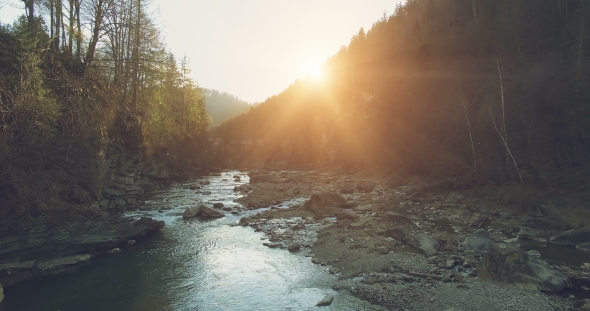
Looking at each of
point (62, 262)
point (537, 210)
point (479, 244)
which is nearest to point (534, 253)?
point (479, 244)

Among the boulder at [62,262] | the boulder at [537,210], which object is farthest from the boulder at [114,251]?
the boulder at [537,210]

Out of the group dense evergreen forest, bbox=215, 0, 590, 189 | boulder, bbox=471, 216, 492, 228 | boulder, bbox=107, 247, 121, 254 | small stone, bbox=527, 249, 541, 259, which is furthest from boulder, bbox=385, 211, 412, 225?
boulder, bbox=107, 247, 121, 254

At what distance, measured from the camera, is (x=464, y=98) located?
134ft

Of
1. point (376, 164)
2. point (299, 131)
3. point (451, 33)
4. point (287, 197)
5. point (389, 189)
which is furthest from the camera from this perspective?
point (299, 131)

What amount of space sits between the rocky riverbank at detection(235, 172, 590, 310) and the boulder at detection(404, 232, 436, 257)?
0.14 feet

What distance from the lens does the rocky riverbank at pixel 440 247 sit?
9.16m

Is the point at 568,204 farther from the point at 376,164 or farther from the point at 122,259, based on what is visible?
the point at 376,164

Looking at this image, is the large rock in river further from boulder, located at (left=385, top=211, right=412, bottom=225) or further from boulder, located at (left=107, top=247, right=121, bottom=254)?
boulder, located at (left=385, top=211, right=412, bottom=225)

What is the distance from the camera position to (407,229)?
53.7 ft

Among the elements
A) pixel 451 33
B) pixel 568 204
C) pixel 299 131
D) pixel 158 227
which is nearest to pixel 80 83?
pixel 158 227

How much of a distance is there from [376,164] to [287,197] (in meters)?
24.4

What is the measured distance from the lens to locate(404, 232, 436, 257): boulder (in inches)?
506

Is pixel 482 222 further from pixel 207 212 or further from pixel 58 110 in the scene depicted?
pixel 58 110

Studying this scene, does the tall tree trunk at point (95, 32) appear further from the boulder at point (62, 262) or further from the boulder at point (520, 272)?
the boulder at point (520, 272)
